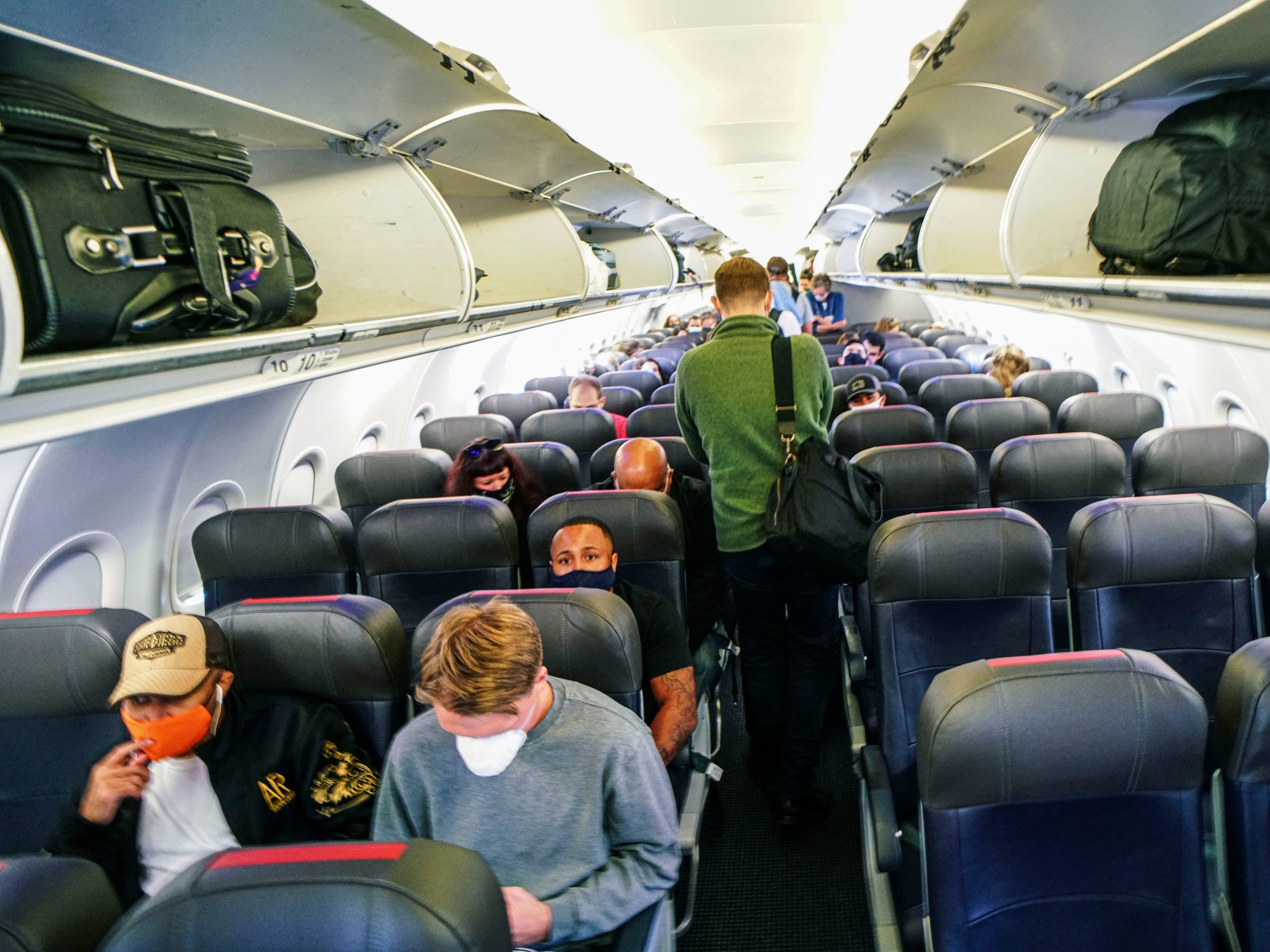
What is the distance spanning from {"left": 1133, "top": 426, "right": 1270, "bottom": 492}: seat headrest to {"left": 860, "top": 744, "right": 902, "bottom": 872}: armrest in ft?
6.74

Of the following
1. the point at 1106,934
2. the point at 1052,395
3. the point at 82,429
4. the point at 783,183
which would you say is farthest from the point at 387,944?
the point at 783,183

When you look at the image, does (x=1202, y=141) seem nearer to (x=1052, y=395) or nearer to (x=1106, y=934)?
(x=1052, y=395)

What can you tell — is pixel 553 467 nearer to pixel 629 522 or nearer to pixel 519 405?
pixel 629 522

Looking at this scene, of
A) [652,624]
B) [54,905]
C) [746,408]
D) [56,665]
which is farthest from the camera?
[746,408]

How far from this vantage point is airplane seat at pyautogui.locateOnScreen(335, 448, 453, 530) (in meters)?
4.41

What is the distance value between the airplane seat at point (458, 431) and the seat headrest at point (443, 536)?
2511 millimetres

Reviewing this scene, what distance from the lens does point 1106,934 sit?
171cm

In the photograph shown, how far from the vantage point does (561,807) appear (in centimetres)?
183

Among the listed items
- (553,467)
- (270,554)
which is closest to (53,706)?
(270,554)

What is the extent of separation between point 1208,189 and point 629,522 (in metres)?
3.03

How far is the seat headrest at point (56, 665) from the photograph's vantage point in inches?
84.4

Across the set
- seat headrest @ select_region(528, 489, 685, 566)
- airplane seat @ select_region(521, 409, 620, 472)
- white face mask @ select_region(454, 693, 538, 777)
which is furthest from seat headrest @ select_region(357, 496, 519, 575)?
airplane seat @ select_region(521, 409, 620, 472)

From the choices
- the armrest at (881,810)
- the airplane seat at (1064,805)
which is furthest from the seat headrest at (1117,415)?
the airplane seat at (1064,805)

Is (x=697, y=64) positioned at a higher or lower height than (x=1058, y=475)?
higher
